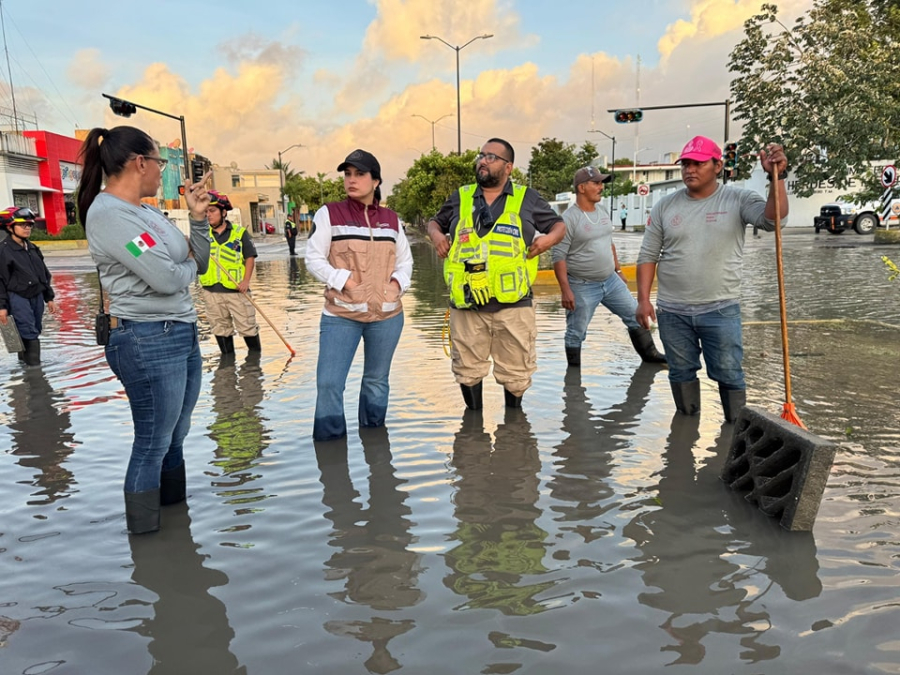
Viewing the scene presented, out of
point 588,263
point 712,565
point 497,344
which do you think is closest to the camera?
point 712,565

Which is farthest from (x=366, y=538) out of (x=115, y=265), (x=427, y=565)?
(x=115, y=265)

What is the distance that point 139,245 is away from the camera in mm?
3504

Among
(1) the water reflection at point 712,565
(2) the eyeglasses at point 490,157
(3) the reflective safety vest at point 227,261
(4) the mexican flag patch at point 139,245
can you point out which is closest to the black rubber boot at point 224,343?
(3) the reflective safety vest at point 227,261

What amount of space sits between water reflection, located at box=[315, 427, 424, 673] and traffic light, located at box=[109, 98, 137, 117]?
79.2 feet

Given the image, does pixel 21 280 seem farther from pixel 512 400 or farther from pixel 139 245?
pixel 139 245

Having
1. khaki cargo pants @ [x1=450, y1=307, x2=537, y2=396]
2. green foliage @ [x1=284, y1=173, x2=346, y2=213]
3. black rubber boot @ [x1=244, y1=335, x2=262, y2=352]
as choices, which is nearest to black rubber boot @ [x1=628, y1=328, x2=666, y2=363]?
khaki cargo pants @ [x1=450, y1=307, x2=537, y2=396]

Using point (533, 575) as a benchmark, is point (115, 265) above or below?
above

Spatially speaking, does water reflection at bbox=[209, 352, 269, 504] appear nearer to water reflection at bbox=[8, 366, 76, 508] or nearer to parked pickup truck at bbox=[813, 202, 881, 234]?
water reflection at bbox=[8, 366, 76, 508]

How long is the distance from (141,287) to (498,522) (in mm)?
2196

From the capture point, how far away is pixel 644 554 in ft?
11.6

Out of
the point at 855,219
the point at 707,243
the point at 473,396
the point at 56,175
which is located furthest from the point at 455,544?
the point at 56,175

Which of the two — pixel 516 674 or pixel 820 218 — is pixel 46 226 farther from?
pixel 516 674

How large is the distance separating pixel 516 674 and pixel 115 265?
2608mm

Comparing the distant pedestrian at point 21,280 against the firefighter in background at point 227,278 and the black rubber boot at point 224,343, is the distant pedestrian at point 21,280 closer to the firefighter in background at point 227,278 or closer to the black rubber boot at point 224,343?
the firefighter in background at point 227,278
